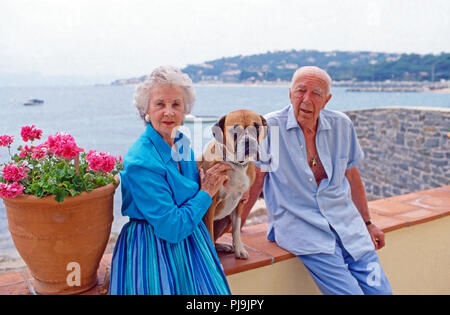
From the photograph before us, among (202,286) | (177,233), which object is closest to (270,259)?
(202,286)

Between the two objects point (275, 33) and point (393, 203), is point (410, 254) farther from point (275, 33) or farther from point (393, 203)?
point (275, 33)

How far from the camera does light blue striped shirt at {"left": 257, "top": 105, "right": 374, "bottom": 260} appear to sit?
2.35 meters

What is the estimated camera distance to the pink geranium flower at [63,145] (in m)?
1.70

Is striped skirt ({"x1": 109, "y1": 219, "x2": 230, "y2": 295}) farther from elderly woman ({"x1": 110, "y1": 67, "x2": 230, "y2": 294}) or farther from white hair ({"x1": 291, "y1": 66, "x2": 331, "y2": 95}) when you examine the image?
white hair ({"x1": 291, "y1": 66, "x2": 331, "y2": 95})

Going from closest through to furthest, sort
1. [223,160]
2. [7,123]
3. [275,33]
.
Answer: [223,160], [7,123], [275,33]

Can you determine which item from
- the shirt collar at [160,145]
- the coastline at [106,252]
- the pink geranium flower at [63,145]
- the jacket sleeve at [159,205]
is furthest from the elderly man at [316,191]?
the coastline at [106,252]

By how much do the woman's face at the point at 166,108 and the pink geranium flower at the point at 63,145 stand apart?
1.27ft

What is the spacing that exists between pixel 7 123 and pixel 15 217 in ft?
133

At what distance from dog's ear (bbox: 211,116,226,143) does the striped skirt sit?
53cm

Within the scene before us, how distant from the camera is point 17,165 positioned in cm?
176

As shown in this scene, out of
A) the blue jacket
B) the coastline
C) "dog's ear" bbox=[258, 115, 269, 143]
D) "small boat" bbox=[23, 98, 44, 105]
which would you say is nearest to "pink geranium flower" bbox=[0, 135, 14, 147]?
the blue jacket

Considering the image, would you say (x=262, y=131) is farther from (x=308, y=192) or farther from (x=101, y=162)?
(x=101, y=162)

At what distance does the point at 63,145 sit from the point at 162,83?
536 mm

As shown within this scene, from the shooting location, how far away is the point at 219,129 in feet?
6.41
